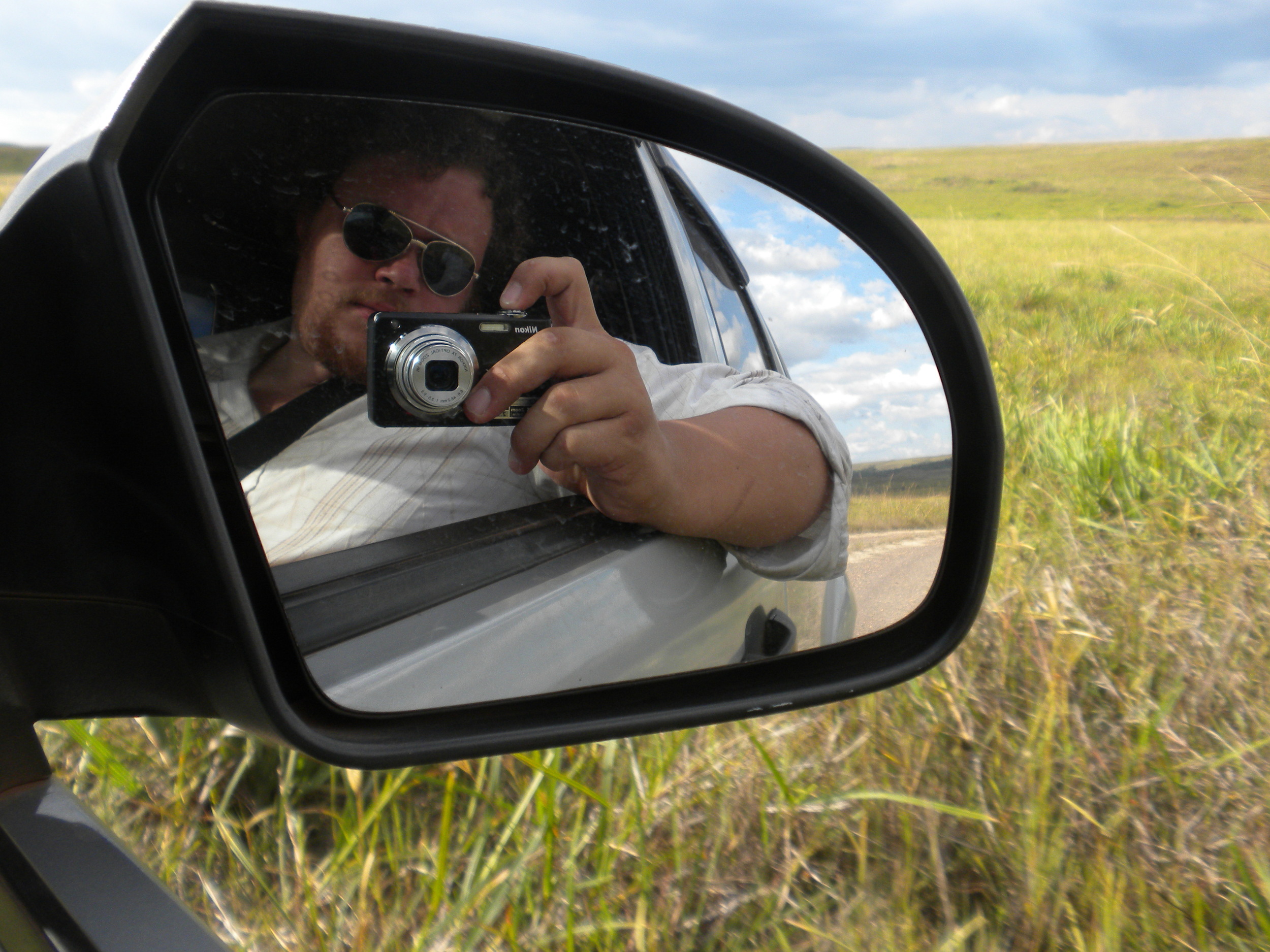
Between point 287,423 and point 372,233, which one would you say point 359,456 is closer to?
point 287,423

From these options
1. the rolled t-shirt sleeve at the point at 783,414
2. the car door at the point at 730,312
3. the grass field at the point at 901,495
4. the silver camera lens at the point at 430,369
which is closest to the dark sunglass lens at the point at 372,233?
the silver camera lens at the point at 430,369

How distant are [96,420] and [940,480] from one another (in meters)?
1.11

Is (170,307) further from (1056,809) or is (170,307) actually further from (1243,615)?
(1243,615)

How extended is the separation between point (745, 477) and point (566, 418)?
0.35 m

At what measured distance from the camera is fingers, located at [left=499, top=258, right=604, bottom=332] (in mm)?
855

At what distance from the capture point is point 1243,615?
2363 mm

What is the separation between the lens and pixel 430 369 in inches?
29.4

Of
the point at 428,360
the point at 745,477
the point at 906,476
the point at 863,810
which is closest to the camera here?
the point at 428,360

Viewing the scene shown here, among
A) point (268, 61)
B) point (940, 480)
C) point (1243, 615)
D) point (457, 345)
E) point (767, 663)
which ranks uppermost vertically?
point (268, 61)

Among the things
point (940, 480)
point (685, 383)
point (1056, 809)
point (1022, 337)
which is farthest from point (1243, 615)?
point (1022, 337)

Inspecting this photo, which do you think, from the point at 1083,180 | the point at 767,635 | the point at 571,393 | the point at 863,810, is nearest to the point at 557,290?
the point at 571,393

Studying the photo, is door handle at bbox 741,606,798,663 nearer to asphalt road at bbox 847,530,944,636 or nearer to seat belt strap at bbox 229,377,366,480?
asphalt road at bbox 847,530,944,636

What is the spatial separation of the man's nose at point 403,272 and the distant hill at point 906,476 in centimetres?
68

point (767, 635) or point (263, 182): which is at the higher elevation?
point (263, 182)
